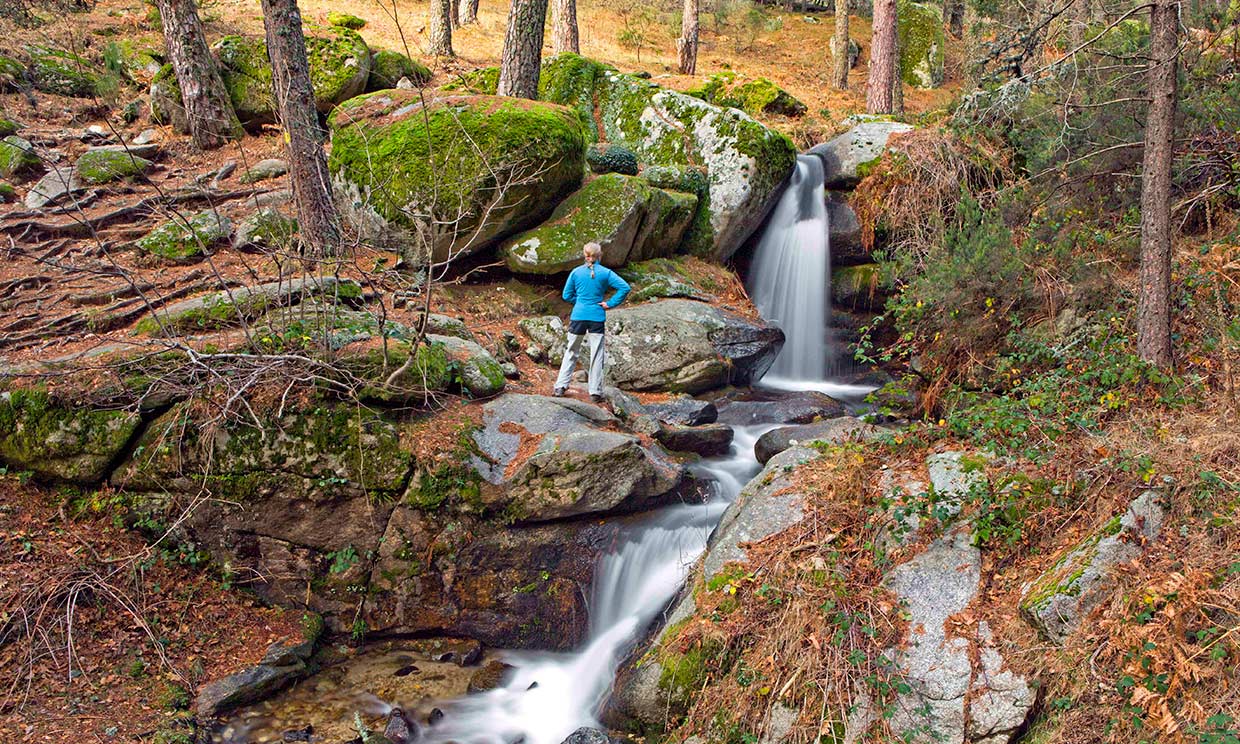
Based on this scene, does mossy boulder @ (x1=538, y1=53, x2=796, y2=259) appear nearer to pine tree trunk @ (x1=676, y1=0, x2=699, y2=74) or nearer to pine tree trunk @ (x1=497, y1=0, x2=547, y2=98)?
pine tree trunk @ (x1=497, y1=0, x2=547, y2=98)

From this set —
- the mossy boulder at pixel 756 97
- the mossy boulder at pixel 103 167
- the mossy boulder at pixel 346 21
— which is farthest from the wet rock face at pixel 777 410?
the mossy boulder at pixel 346 21

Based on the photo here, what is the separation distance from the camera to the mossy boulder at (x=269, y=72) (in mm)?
14984

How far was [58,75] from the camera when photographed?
49.4 ft

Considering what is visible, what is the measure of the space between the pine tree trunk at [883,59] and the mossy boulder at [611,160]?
7.34m

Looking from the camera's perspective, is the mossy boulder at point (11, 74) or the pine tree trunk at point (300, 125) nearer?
the pine tree trunk at point (300, 125)

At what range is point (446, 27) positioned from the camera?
19.5m

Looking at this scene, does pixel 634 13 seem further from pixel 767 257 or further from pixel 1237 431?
pixel 1237 431

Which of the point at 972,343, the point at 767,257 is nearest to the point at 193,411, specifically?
the point at 972,343

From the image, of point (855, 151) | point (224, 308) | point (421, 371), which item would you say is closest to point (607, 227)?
point (421, 371)

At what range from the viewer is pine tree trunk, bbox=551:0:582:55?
1944cm

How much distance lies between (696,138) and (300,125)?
7.42 meters

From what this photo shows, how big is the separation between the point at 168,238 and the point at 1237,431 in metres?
12.5

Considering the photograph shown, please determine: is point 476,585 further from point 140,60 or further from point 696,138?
point 140,60

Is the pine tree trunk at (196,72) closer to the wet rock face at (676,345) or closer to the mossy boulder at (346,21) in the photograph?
the mossy boulder at (346,21)
